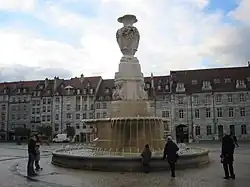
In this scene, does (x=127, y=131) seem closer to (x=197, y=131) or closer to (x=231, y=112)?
(x=197, y=131)

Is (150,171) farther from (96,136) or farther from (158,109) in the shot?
(158,109)

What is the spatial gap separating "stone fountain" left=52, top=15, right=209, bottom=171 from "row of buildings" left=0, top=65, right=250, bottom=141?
4123 cm

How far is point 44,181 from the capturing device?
11.5 meters

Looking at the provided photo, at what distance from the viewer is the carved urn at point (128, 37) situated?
64.8ft

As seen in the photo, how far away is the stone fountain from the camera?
1398cm

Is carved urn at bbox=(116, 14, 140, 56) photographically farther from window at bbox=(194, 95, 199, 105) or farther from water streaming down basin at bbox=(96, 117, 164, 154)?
window at bbox=(194, 95, 199, 105)

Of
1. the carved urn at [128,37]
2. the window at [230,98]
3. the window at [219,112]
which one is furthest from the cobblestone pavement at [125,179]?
the window at [230,98]

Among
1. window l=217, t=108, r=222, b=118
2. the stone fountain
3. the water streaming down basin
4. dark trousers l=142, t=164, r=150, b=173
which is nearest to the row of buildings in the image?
window l=217, t=108, r=222, b=118

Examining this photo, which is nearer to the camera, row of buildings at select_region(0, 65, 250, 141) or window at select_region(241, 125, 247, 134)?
window at select_region(241, 125, 247, 134)

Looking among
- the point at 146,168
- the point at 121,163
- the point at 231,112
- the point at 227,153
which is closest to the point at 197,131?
Answer: the point at 231,112

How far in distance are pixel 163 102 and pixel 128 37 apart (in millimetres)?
51878

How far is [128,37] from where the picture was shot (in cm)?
1975

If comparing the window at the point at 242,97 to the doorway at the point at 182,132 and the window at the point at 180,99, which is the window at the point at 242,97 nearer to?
the window at the point at 180,99

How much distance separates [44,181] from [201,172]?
608 centimetres
